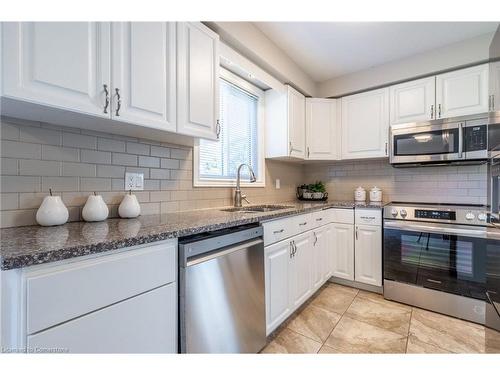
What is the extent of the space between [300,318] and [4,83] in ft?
7.46

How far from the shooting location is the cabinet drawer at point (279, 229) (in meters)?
1.60

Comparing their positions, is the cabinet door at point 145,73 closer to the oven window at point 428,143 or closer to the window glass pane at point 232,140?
the window glass pane at point 232,140

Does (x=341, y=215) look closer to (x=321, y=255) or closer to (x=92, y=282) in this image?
(x=321, y=255)

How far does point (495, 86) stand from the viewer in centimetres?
118

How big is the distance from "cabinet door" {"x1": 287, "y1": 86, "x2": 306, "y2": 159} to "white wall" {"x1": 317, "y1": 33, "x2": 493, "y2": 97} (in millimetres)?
466

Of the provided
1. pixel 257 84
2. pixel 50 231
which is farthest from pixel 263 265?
pixel 257 84

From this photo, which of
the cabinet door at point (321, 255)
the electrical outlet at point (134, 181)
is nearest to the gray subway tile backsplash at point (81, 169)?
the electrical outlet at point (134, 181)

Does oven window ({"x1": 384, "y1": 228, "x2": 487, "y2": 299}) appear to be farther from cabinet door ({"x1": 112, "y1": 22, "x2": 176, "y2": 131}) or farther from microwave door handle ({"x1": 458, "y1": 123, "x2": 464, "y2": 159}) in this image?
cabinet door ({"x1": 112, "y1": 22, "x2": 176, "y2": 131})

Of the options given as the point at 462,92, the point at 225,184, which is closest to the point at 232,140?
the point at 225,184

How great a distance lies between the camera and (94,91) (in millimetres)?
1053

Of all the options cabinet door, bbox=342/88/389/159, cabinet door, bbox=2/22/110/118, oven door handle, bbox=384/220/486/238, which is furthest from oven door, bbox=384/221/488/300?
cabinet door, bbox=2/22/110/118

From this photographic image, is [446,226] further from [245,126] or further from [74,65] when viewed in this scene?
[74,65]

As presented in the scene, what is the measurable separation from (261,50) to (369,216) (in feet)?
6.37

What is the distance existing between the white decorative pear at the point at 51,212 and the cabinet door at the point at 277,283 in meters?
1.16
